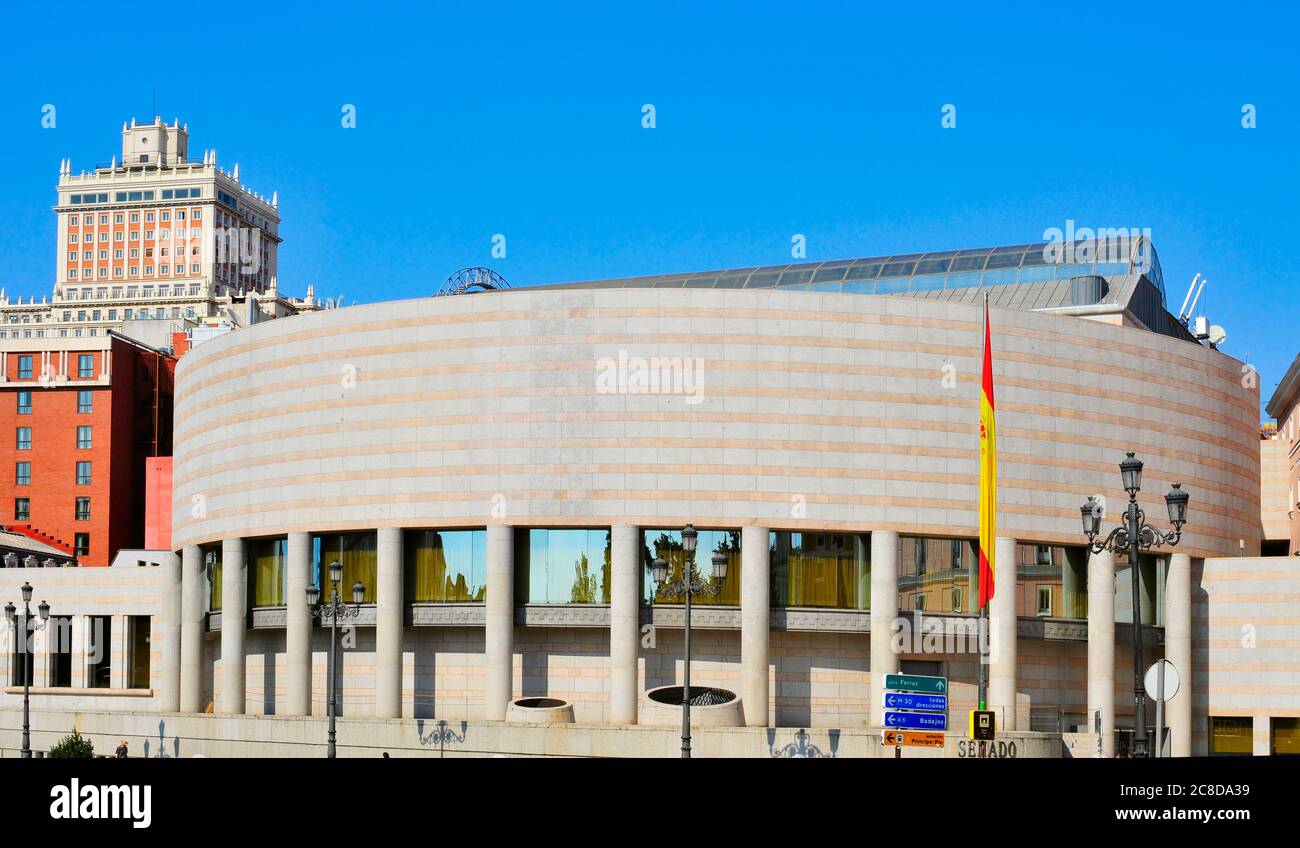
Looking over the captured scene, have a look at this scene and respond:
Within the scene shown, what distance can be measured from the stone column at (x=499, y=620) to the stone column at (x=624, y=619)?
3461 millimetres

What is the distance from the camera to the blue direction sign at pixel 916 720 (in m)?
41.0

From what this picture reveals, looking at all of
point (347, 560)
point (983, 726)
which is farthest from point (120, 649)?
point (983, 726)

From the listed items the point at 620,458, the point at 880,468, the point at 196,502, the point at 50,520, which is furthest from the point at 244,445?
the point at 50,520

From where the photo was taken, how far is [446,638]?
63.0 meters

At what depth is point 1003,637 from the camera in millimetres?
60844

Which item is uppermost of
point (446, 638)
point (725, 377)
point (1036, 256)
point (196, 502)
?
point (1036, 256)

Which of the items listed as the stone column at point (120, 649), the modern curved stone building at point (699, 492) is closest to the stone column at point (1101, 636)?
the modern curved stone building at point (699, 492)

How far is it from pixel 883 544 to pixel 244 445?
2379 cm

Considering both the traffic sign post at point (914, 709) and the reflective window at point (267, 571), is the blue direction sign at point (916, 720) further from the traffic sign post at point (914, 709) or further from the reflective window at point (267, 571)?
the reflective window at point (267, 571)

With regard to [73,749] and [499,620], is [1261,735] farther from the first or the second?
[73,749]

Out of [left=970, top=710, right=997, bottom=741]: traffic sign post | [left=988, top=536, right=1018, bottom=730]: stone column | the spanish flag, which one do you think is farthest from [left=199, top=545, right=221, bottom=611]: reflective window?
[left=970, top=710, right=997, bottom=741]: traffic sign post

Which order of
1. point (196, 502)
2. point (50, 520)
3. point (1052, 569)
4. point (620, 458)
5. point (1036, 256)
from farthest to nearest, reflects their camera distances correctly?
point (50, 520) → point (1036, 256) → point (196, 502) → point (1052, 569) → point (620, 458)

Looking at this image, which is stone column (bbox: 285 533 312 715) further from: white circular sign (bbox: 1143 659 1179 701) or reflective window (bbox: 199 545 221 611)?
white circular sign (bbox: 1143 659 1179 701)
